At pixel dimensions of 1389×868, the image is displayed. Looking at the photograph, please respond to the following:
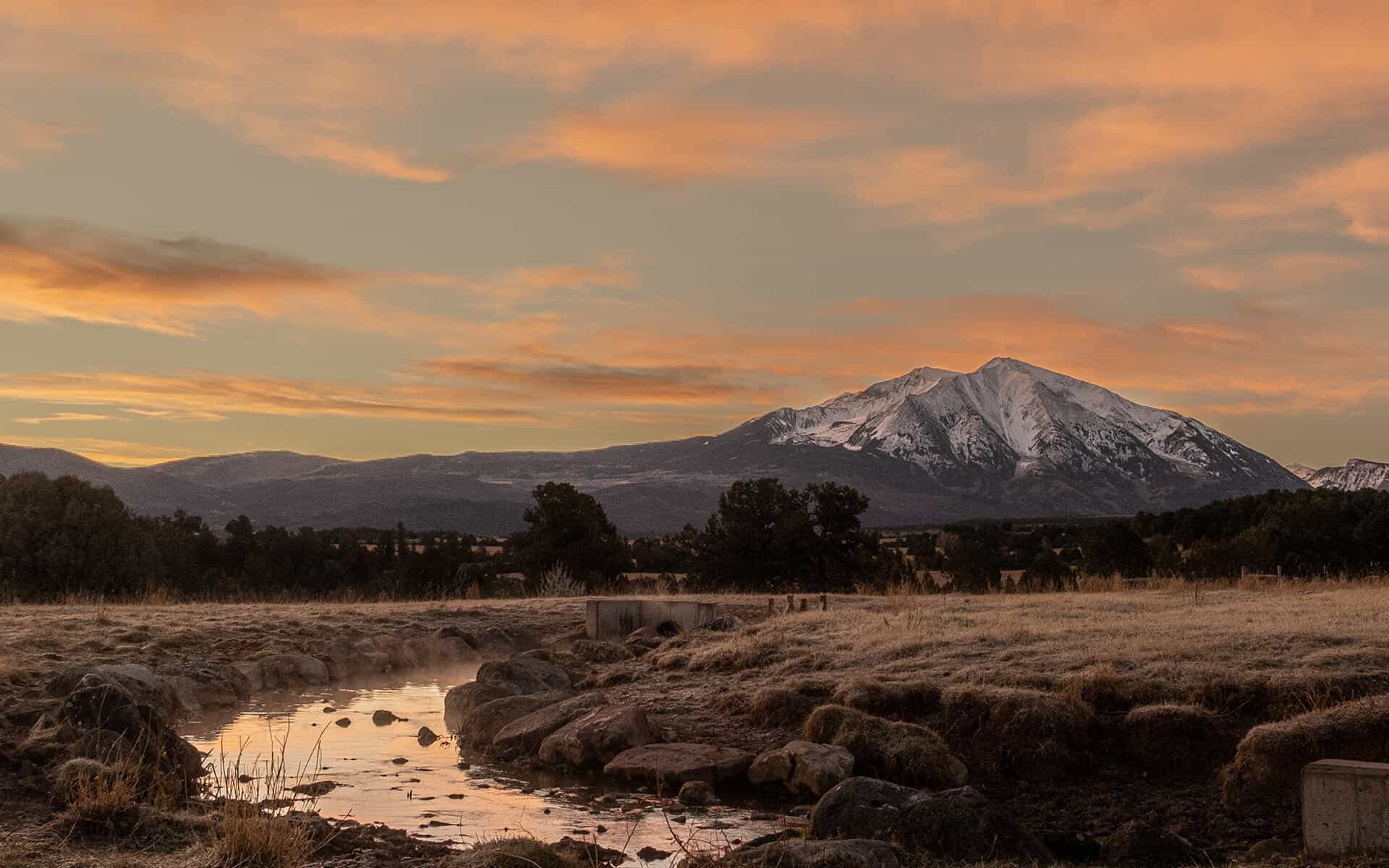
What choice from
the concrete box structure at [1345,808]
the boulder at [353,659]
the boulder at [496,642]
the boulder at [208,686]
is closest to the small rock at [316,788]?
the boulder at [208,686]

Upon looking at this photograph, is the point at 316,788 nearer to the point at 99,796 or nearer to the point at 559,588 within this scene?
the point at 99,796

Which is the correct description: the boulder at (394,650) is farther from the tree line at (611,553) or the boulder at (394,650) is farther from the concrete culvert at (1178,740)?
the concrete culvert at (1178,740)

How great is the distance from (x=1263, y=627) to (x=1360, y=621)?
1485 millimetres

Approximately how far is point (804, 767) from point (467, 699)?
593 centimetres

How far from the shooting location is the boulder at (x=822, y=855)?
25.6 ft

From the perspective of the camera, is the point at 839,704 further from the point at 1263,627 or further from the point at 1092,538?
the point at 1092,538

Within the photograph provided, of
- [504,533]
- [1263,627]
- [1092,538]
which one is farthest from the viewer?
[504,533]

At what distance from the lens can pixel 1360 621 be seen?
16.2 meters

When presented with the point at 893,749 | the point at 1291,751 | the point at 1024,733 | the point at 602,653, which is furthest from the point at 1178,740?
the point at 602,653

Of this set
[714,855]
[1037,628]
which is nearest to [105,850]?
[714,855]

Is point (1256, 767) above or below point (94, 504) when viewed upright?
below

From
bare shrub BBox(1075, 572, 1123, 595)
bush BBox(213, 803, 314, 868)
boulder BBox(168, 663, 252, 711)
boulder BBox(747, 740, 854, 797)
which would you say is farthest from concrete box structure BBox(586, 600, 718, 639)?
bush BBox(213, 803, 314, 868)

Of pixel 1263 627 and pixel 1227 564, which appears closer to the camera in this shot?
pixel 1263 627

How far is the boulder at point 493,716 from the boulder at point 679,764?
7.83 feet
